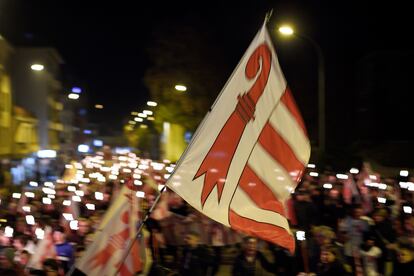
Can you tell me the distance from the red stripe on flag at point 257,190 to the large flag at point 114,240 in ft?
3.27

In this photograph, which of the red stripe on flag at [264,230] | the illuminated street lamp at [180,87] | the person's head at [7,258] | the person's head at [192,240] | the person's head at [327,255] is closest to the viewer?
the red stripe on flag at [264,230]

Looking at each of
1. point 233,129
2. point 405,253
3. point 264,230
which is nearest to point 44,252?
point 264,230

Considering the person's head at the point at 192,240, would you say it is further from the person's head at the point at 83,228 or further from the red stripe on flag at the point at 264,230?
the red stripe on flag at the point at 264,230

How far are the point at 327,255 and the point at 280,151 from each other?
4.46 meters

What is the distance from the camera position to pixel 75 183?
19344mm

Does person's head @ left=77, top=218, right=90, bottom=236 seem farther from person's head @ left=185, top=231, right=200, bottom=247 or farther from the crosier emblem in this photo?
the crosier emblem

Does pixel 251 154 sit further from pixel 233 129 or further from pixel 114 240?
pixel 114 240

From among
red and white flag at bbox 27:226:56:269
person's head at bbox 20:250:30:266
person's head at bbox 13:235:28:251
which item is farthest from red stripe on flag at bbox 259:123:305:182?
person's head at bbox 13:235:28:251

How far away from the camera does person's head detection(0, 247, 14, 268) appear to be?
7.62 m

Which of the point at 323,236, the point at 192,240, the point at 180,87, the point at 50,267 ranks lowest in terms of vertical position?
the point at 50,267

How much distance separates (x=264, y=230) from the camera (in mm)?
4926

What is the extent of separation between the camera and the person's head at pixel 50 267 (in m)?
7.69

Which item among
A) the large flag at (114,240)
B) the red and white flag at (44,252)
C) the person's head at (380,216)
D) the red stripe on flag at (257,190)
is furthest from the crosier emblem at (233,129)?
the person's head at (380,216)

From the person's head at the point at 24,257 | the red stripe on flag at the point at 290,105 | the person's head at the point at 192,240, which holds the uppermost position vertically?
the red stripe on flag at the point at 290,105
